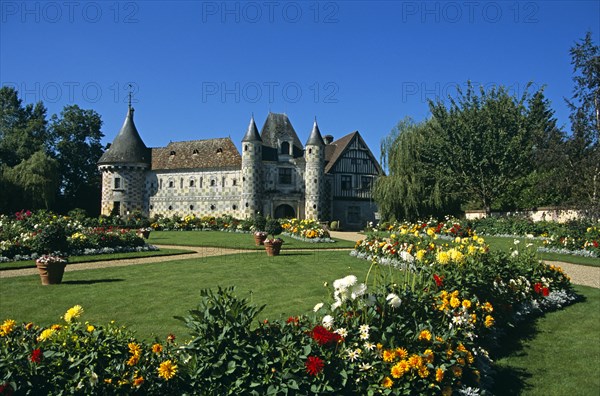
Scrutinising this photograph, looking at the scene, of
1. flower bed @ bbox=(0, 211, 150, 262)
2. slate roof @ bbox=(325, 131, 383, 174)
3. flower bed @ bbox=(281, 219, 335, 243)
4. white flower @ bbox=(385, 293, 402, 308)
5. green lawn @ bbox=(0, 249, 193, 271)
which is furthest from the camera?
→ slate roof @ bbox=(325, 131, 383, 174)

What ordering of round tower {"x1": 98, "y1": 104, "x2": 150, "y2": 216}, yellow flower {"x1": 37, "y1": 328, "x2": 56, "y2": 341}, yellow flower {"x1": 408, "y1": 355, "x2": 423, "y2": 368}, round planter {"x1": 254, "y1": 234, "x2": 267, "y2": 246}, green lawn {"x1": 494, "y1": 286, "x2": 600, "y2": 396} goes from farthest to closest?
round tower {"x1": 98, "y1": 104, "x2": 150, "y2": 216}, round planter {"x1": 254, "y1": 234, "x2": 267, "y2": 246}, green lawn {"x1": 494, "y1": 286, "x2": 600, "y2": 396}, yellow flower {"x1": 408, "y1": 355, "x2": 423, "y2": 368}, yellow flower {"x1": 37, "y1": 328, "x2": 56, "y2": 341}

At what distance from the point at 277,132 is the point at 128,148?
1431cm

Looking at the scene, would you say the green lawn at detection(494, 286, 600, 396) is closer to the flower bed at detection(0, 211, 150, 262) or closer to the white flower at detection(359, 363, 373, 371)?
the white flower at detection(359, 363, 373, 371)

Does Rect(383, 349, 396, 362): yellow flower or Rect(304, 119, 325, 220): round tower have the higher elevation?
Rect(304, 119, 325, 220): round tower

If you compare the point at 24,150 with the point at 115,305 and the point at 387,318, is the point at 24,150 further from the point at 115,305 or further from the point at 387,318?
the point at 387,318

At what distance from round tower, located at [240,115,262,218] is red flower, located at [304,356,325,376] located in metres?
35.2

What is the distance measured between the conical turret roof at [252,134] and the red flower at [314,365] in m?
35.7

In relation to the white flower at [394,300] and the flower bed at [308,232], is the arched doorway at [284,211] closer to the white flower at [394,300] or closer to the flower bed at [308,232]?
the flower bed at [308,232]

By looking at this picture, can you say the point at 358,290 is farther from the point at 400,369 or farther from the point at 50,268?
the point at 50,268

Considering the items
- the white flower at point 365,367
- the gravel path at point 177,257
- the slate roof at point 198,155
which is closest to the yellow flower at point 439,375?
the white flower at point 365,367

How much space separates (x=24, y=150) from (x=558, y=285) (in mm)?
47229

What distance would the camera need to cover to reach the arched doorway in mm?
40812

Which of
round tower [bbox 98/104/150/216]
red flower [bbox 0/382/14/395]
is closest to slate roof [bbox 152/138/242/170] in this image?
round tower [bbox 98/104/150/216]

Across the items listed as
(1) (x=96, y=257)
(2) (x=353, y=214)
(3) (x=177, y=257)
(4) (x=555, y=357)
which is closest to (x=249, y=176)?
(2) (x=353, y=214)
